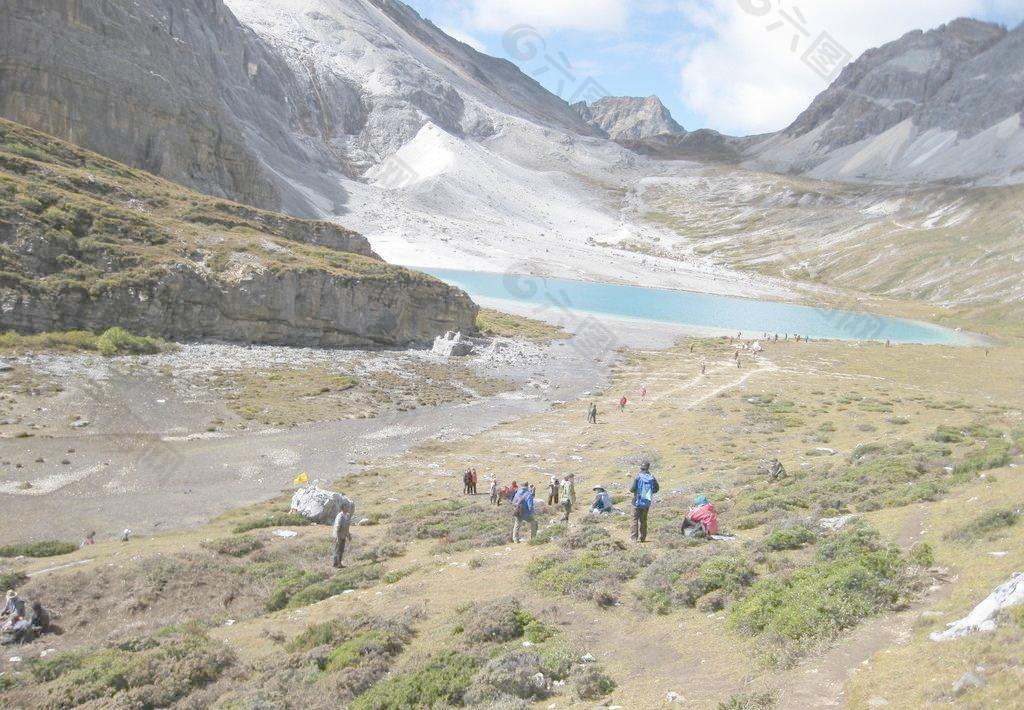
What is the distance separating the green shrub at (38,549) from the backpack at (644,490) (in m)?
16.5

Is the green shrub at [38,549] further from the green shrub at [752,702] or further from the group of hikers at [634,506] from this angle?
the green shrub at [752,702]

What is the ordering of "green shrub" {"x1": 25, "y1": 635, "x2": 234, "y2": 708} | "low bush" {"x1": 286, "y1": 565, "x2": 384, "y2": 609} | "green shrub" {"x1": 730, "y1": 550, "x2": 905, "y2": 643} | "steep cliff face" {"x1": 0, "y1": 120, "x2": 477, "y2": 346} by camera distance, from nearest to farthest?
"green shrub" {"x1": 730, "y1": 550, "x2": 905, "y2": 643} < "green shrub" {"x1": 25, "y1": 635, "x2": 234, "y2": 708} < "low bush" {"x1": 286, "y1": 565, "x2": 384, "y2": 609} < "steep cliff face" {"x1": 0, "y1": 120, "x2": 477, "y2": 346}

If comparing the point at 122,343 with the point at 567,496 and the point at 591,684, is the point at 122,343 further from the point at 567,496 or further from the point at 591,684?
the point at 591,684

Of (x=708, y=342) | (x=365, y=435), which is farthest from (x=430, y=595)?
(x=708, y=342)

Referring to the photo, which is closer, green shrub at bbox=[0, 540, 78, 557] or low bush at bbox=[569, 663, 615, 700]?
low bush at bbox=[569, 663, 615, 700]

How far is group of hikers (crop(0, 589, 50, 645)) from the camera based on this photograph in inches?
535

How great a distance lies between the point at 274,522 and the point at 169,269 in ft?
103

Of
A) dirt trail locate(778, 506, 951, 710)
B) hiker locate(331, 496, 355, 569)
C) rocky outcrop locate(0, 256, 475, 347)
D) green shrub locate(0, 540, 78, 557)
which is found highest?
rocky outcrop locate(0, 256, 475, 347)

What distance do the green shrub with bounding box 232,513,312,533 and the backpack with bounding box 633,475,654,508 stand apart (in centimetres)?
1254

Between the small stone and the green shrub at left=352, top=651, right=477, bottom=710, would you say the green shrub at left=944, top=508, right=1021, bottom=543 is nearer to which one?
the small stone

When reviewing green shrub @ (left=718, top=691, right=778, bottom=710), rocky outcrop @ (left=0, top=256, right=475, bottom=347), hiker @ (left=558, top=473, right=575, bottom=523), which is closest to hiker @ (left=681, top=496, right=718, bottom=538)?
hiker @ (left=558, top=473, right=575, bottom=523)

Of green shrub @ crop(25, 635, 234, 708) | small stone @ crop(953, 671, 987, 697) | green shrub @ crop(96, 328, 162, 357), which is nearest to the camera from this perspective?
small stone @ crop(953, 671, 987, 697)

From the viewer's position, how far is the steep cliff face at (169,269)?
42.4 meters

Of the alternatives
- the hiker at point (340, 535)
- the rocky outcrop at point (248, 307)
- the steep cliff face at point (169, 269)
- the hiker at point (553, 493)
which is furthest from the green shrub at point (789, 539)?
the steep cliff face at point (169, 269)
